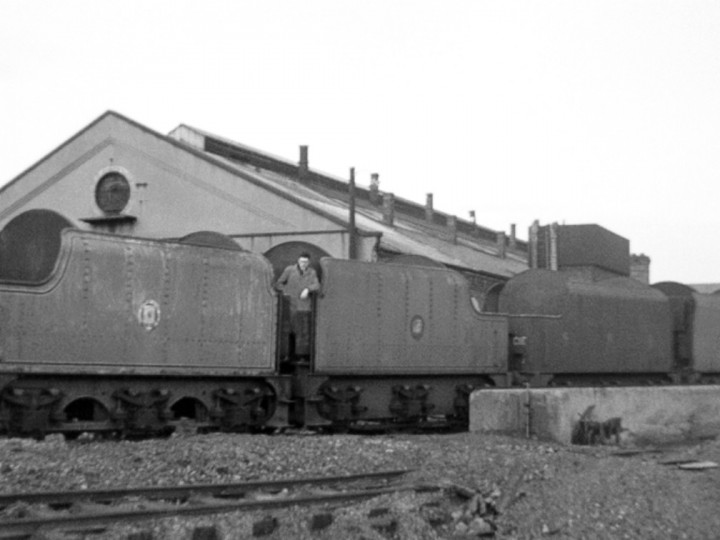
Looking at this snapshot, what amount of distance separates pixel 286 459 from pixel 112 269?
138 inches

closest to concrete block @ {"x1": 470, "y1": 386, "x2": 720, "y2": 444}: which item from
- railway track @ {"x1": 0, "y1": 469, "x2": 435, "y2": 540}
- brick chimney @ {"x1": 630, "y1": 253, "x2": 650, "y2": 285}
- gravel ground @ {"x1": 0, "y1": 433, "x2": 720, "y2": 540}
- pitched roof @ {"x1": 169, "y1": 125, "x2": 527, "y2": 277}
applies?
gravel ground @ {"x1": 0, "y1": 433, "x2": 720, "y2": 540}

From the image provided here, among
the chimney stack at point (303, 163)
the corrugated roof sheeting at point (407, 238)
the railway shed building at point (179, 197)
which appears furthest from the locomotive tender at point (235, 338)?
the chimney stack at point (303, 163)

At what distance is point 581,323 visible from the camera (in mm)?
17312

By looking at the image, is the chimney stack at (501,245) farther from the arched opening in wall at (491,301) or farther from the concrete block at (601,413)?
the concrete block at (601,413)

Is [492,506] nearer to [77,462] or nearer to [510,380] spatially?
[77,462]

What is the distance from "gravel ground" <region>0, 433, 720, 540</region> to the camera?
6.35m

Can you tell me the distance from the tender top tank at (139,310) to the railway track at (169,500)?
3.57m

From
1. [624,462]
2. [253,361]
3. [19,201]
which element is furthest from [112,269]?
[19,201]

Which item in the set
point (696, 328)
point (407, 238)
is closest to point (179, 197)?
point (407, 238)

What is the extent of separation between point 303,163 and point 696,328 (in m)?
24.4

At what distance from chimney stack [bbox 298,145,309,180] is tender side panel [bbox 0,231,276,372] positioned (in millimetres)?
29249

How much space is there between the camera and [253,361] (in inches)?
479

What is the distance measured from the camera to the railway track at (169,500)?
5.88 meters

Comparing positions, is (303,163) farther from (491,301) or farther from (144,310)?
(144,310)
